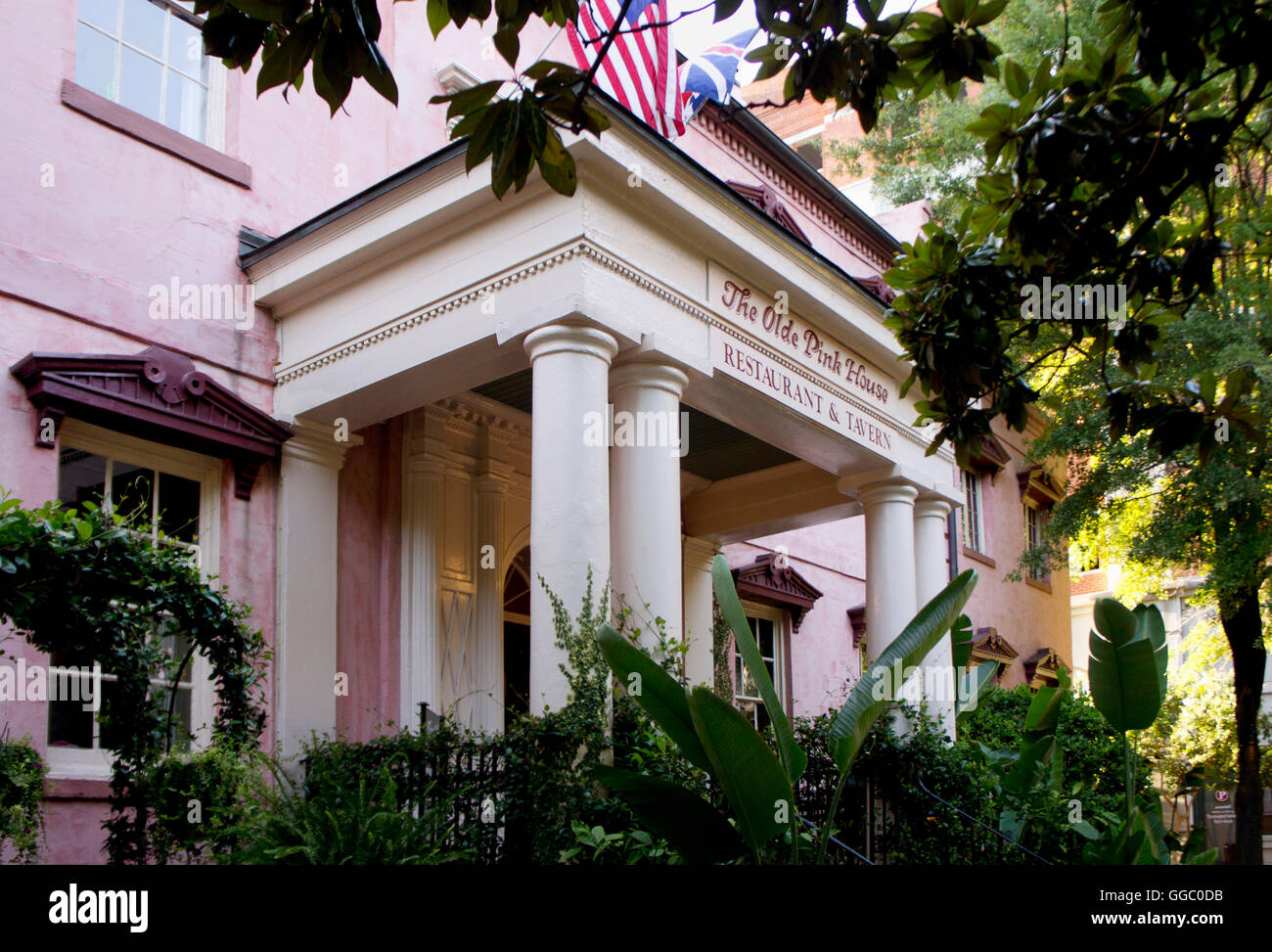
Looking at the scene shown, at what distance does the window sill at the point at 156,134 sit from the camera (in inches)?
385

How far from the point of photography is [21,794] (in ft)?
23.3

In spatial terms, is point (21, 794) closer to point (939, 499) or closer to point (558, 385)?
point (558, 385)

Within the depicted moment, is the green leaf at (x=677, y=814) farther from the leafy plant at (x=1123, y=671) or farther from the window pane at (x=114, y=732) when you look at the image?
the leafy plant at (x=1123, y=671)

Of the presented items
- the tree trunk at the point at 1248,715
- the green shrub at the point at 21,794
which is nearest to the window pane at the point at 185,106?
the green shrub at the point at 21,794

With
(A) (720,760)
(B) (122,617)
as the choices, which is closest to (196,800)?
(B) (122,617)

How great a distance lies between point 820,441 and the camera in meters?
11.7

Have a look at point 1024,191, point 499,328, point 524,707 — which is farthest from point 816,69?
point 524,707

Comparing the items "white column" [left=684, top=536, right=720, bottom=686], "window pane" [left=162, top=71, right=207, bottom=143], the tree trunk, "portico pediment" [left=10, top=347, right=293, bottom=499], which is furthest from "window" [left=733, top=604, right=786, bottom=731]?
"window pane" [left=162, top=71, right=207, bottom=143]

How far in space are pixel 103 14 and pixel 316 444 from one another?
397cm

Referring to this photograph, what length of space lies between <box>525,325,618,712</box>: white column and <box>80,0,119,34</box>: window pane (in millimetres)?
4794

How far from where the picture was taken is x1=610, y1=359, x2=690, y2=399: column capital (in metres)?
9.38

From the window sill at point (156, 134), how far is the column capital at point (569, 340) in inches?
148
